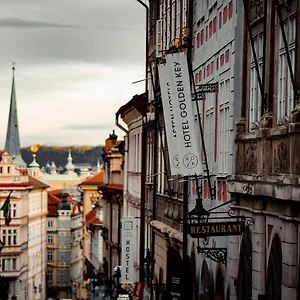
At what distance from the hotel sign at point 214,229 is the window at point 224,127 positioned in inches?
116

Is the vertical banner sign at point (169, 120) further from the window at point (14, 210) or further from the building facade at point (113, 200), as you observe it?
the window at point (14, 210)

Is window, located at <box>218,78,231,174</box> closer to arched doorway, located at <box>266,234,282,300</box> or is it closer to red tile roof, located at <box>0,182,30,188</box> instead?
arched doorway, located at <box>266,234,282,300</box>

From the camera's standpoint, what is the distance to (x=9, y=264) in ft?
411

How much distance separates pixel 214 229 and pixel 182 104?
12.8ft

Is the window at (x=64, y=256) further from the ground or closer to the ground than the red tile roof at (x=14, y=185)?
closer to the ground

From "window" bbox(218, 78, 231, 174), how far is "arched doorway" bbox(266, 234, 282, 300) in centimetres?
417

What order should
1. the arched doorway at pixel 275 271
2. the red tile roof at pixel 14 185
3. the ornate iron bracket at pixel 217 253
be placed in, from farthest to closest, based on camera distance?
the red tile roof at pixel 14 185 < the ornate iron bracket at pixel 217 253 < the arched doorway at pixel 275 271

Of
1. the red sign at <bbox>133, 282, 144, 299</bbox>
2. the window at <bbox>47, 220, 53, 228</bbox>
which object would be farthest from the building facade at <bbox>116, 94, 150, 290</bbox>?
the window at <bbox>47, 220, 53, 228</bbox>

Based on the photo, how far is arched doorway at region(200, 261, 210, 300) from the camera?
25.4 m

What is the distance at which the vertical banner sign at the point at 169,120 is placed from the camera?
72.7 ft

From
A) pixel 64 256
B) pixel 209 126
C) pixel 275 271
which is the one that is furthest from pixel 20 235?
pixel 275 271

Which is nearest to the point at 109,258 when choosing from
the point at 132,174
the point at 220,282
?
the point at 132,174

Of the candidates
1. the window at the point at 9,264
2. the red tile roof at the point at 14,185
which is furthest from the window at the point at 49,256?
the window at the point at 9,264

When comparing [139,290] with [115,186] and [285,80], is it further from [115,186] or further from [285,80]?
[115,186]
